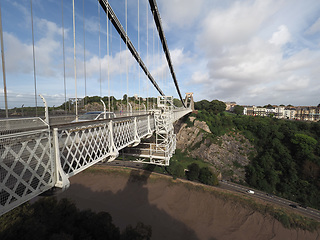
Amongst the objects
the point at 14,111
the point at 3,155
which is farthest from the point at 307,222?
the point at 14,111

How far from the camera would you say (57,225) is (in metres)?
11.1

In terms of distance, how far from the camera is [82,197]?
1873 cm

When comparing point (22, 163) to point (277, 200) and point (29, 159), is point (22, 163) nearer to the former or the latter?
point (29, 159)

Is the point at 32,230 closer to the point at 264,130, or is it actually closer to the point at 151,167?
the point at 151,167

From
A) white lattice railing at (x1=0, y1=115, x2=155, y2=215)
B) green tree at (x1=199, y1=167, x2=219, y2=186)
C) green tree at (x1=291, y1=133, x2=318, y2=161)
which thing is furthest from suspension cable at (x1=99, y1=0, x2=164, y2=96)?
green tree at (x1=291, y1=133, x2=318, y2=161)

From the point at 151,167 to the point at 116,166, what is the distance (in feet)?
20.6

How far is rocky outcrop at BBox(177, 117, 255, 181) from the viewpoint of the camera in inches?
1069

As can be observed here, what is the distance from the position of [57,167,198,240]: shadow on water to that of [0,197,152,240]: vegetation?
384 cm

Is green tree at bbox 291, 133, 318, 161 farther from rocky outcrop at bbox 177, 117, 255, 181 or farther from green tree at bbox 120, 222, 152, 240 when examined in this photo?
green tree at bbox 120, 222, 152, 240

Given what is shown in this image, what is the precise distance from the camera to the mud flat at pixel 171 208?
1480 cm

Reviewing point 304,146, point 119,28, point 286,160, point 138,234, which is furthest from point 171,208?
point 304,146

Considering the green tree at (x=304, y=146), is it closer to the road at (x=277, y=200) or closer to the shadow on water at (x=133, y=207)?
the road at (x=277, y=200)

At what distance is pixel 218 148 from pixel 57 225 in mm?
29131

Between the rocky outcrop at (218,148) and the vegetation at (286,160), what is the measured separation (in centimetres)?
146
